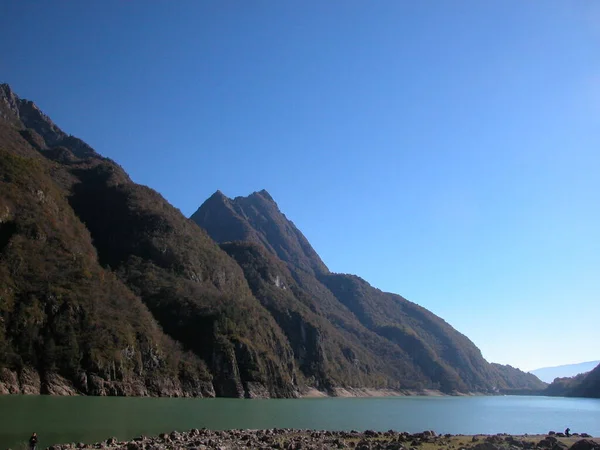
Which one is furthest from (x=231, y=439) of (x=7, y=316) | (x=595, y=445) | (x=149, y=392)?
(x=149, y=392)

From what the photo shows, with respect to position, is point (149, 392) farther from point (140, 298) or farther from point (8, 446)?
point (8, 446)

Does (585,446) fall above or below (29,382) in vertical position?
below

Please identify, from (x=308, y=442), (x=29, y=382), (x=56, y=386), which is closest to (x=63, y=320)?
(x=56, y=386)

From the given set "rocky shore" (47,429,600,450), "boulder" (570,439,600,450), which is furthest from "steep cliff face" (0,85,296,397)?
"boulder" (570,439,600,450)

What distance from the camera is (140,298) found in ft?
541

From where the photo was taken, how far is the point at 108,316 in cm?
13025

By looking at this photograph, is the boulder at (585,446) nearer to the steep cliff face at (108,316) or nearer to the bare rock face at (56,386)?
the steep cliff face at (108,316)

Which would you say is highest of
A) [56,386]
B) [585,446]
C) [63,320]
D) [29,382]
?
[63,320]

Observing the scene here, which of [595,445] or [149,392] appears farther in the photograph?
[149,392]

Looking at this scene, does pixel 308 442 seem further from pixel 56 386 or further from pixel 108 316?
pixel 108 316

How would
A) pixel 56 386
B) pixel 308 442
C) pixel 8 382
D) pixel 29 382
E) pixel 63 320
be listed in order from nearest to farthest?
pixel 308 442 < pixel 8 382 < pixel 29 382 < pixel 56 386 < pixel 63 320

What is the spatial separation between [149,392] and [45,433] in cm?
9173

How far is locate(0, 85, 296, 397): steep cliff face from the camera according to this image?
349 ft

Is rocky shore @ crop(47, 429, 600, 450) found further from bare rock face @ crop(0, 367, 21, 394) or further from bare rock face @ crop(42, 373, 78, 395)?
bare rock face @ crop(42, 373, 78, 395)
